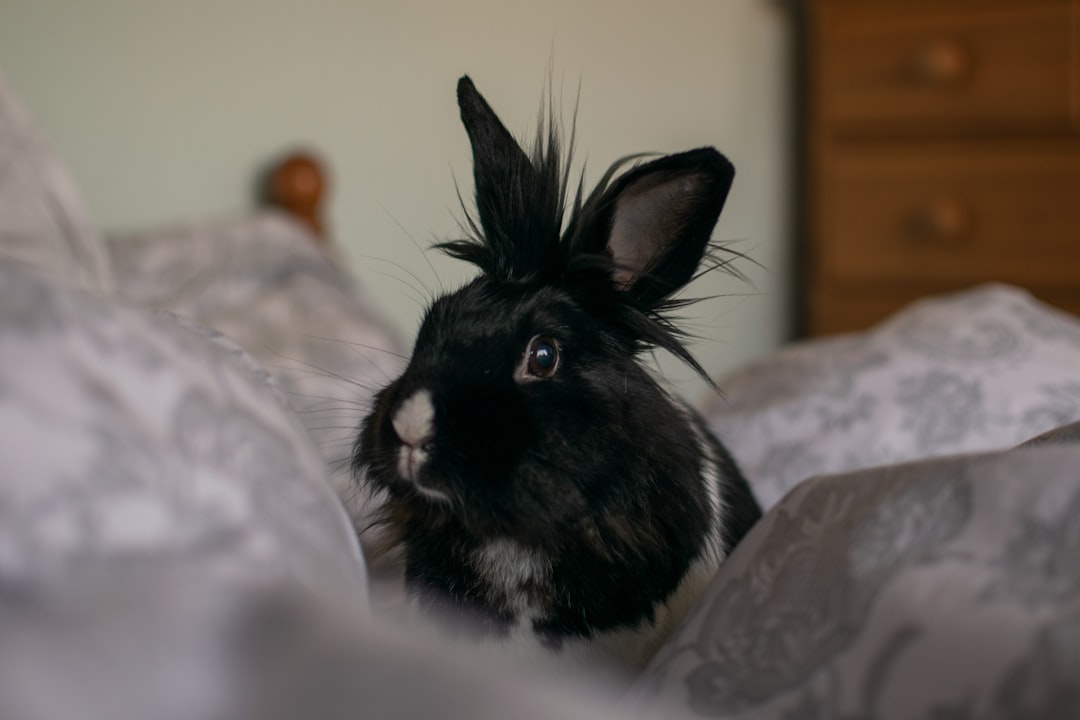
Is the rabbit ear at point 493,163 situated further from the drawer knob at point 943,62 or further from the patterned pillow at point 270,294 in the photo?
the drawer knob at point 943,62

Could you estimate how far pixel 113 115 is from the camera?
2066 mm

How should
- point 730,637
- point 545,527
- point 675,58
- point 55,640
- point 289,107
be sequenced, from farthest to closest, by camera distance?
point 675,58 → point 289,107 → point 545,527 → point 730,637 → point 55,640

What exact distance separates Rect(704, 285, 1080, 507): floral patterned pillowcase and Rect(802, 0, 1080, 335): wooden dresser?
3.89 feet

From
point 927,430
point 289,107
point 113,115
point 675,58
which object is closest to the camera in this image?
point 927,430

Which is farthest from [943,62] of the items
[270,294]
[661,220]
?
[661,220]

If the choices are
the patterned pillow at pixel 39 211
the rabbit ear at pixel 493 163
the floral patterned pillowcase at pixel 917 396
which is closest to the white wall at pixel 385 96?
the floral patterned pillowcase at pixel 917 396

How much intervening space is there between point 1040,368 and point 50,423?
3.88 ft

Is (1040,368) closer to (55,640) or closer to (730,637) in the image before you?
(730,637)

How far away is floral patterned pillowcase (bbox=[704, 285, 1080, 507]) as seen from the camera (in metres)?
1.26

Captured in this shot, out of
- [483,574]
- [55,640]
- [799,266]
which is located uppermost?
[55,640]

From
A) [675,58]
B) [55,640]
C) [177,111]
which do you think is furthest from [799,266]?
[55,640]

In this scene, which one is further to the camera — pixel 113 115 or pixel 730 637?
pixel 113 115

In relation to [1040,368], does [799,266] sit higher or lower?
lower

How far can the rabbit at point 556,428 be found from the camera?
82 centimetres
